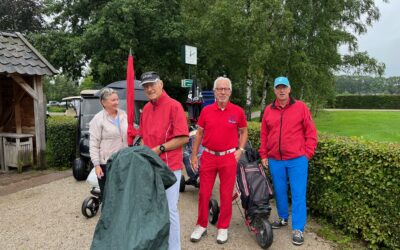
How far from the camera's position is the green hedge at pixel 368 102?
41.8 meters

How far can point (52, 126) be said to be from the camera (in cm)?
870

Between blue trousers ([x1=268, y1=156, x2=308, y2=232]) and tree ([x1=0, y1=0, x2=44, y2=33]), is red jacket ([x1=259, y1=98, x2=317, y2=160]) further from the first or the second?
tree ([x1=0, y1=0, x2=44, y2=33])

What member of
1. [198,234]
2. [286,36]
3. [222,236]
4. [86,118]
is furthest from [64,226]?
[286,36]

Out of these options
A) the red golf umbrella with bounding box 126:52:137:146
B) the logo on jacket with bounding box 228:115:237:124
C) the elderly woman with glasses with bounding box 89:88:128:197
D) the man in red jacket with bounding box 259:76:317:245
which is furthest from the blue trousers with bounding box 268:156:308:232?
the elderly woman with glasses with bounding box 89:88:128:197

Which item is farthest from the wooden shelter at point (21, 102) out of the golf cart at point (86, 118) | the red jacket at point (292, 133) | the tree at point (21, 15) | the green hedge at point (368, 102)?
the green hedge at point (368, 102)

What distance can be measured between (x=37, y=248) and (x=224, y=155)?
245 centimetres

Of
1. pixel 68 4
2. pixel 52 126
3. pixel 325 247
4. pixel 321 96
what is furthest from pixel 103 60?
pixel 325 247

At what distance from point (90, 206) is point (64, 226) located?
1.39 feet

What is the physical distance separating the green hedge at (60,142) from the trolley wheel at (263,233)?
603 centimetres

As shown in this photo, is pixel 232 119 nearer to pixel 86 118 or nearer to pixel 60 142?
pixel 86 118

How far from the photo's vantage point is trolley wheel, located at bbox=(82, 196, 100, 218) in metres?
4.96

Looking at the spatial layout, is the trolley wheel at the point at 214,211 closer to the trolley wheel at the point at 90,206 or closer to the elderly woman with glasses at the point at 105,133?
the elderly woman with glasses at the point at 105,133

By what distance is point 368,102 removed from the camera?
1702 inches

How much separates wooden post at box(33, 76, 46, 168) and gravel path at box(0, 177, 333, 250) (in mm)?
2144
